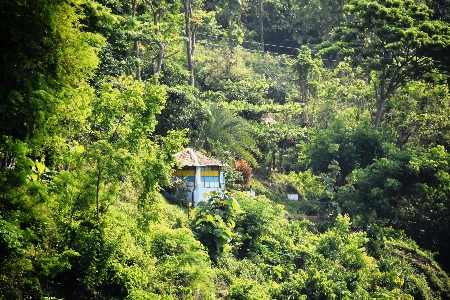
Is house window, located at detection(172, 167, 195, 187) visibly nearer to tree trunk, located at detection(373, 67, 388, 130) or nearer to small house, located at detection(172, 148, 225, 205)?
small house, located at detection(172, 148, 225, 205)

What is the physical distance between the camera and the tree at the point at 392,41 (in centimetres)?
2375

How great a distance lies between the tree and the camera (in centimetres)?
2375

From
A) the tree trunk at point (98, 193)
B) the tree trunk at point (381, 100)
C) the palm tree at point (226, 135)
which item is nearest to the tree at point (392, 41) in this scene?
the tree trunk at point (381, 100)

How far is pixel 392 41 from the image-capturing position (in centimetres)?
2427

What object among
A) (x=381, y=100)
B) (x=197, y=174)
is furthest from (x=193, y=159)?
(x=381, y=100)

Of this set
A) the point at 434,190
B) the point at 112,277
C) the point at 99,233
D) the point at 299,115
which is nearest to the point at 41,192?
the point at 99,233

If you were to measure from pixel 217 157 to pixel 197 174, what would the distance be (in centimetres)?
294

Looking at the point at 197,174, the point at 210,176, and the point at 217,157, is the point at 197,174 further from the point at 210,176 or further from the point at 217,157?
the point at 217,157

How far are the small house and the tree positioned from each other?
9.16 m

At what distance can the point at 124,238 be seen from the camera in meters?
10.8

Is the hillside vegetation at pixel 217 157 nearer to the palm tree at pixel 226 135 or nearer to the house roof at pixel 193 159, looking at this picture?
the palm tree at pixel 226 135

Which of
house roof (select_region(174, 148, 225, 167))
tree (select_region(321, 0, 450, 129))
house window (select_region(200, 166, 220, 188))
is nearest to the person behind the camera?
house roof (select_region(174, 148, 225, 167))

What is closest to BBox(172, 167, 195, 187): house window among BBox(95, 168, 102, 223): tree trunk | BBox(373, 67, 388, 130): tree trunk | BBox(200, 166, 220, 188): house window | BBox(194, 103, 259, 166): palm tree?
BBox(200, 166, 220, 188): house window

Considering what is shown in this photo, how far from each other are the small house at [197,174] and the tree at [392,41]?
30.0 feet
